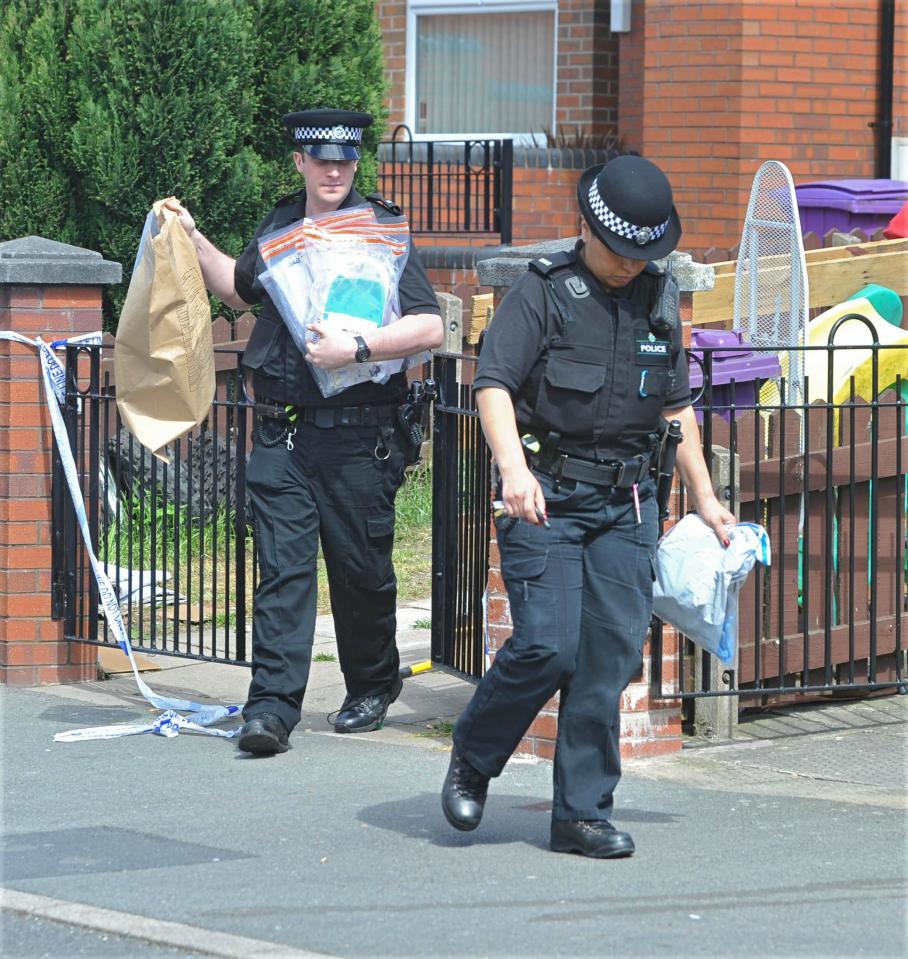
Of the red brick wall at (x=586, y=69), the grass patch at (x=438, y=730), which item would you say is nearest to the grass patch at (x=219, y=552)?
the grass patch at (x=438, y=730)

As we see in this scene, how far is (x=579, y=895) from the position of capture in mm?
4258

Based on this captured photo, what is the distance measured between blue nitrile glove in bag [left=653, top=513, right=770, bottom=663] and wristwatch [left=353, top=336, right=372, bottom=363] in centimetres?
124

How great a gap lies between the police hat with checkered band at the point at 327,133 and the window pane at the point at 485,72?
9.02 m

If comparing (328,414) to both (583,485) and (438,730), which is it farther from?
(583,485)

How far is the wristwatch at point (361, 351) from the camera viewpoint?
215 inches

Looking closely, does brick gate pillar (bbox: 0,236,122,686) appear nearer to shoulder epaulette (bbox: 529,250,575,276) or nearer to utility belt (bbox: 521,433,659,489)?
shoulder epaulette (bbox: 529,250,575,276)

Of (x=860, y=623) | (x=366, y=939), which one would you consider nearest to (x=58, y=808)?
→ (x=366, y=939)

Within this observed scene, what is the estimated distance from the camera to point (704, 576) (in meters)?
4.68

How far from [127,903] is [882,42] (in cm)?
1055

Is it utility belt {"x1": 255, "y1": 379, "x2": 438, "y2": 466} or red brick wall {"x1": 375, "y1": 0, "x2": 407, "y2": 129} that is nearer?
utility belt {"x1": 255, "y1": 379, "x2": 438, "y2": 466}

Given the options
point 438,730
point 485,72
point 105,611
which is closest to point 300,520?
point 438,730

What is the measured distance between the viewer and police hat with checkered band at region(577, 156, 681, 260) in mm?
4406

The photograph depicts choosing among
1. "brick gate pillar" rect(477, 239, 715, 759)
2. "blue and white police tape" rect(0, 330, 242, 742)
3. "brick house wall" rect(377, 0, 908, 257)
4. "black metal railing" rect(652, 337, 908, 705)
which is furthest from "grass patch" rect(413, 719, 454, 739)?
"brick house wall" rect(377, 0, 908, 257)

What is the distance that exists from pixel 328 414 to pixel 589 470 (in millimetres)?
1403
